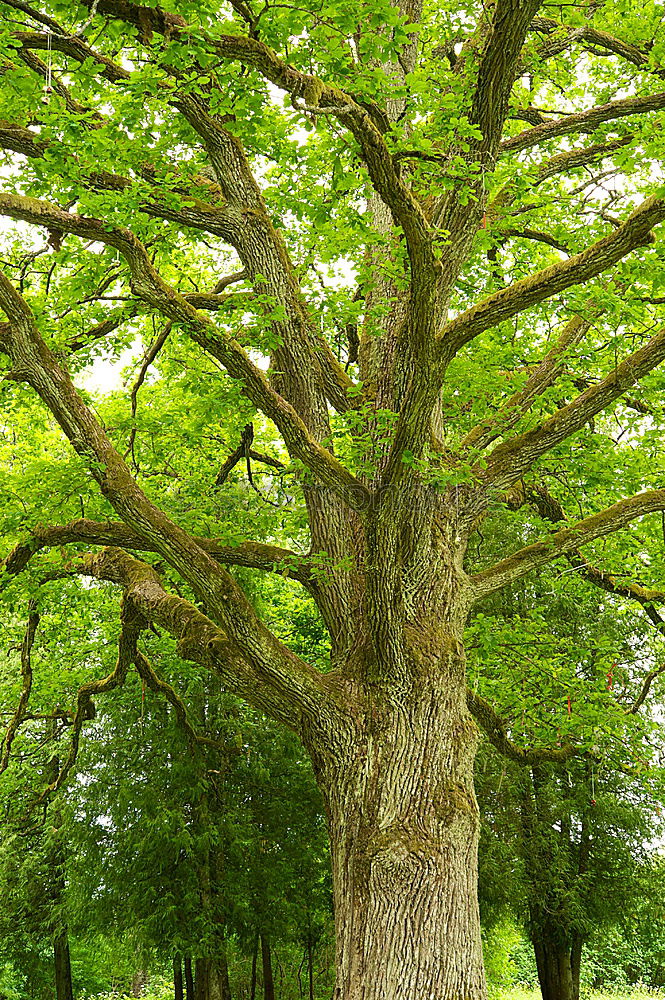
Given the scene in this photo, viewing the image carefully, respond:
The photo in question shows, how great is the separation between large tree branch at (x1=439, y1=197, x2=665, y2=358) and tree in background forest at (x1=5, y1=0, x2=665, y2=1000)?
17mm

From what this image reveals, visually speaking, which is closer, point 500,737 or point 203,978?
point 500,737

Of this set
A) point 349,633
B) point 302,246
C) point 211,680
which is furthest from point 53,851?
point 302,246

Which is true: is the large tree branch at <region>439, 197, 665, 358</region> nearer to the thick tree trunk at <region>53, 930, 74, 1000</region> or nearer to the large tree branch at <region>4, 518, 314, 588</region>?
the large tree branch at <region>4, 518, 314, 588</region>

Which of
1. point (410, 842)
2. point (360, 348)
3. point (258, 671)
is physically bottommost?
point (410, 842)

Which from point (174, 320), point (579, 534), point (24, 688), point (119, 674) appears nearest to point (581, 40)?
point (579, 534)

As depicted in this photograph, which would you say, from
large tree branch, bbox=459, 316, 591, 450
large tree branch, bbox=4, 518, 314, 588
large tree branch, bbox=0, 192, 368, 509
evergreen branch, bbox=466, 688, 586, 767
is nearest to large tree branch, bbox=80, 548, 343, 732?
large tree branch, bbox=4, 518, 314, 588

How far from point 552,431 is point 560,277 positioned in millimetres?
1315

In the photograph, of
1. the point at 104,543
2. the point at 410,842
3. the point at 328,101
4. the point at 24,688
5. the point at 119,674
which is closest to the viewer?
the point at 328,101

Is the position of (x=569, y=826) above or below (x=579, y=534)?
below

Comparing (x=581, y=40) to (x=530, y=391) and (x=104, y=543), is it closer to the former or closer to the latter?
(x=530, y=391)

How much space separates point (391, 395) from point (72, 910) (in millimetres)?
8285

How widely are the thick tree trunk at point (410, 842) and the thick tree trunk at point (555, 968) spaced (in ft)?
25.7

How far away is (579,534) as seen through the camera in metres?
5.89

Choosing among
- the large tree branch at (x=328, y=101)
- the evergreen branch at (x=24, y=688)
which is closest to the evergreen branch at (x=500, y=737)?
the evergreen branch at (x=24, y=688)
